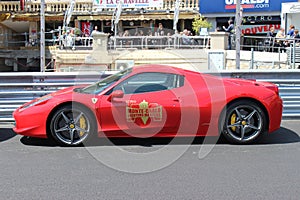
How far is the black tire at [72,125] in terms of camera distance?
22.0ft

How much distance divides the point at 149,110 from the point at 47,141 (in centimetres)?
183

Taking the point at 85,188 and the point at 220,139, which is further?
the point at 220,139

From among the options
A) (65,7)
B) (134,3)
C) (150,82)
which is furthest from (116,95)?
(65,7)

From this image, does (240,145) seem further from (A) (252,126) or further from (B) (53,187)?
(B) (53,187)

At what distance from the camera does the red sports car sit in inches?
263

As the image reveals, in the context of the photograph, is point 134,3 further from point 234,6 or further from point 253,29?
point 253,29

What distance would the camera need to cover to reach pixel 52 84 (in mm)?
8727

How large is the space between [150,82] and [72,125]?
4.49 ft

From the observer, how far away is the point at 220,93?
681 cm

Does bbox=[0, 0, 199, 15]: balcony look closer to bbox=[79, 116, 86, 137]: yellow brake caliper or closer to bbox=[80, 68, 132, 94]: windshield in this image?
bbox=[80, 68, 132, 94]: windshield

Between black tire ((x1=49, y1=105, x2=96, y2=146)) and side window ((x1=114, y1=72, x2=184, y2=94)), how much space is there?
0.64 metres

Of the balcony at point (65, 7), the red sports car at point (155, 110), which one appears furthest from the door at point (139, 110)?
the balcony at point (65, 7)

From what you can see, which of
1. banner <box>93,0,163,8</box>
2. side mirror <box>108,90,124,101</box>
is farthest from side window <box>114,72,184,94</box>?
banner <box>93,0,163,8</box>

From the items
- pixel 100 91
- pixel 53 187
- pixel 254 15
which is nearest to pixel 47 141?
pixel 100 91
